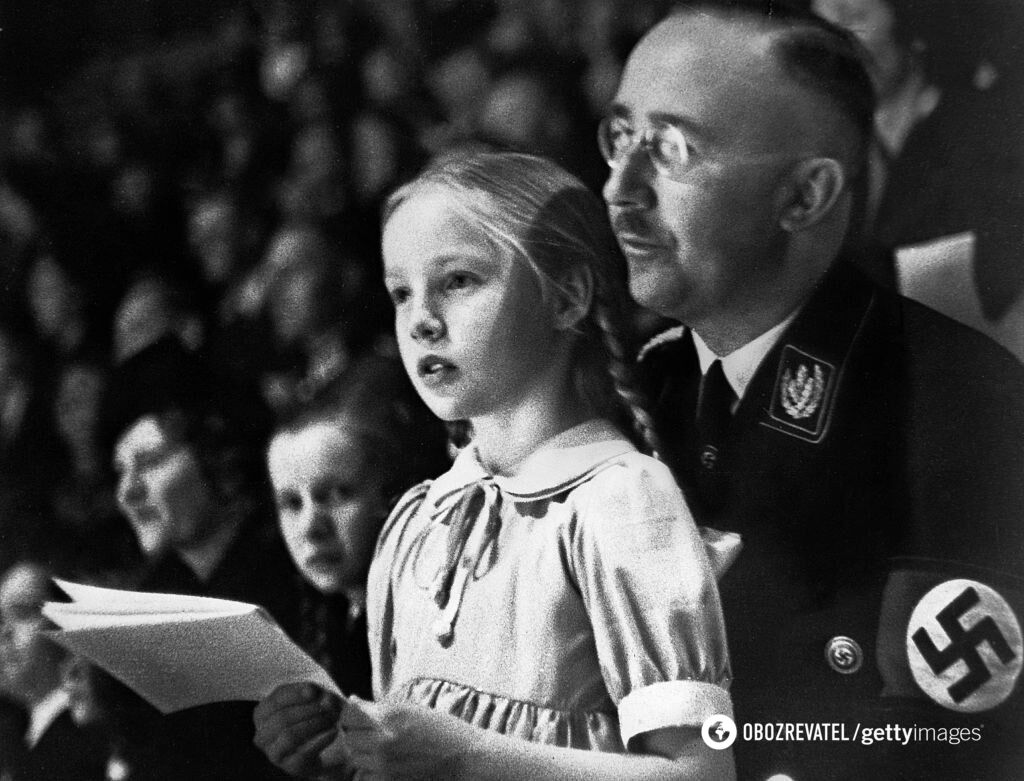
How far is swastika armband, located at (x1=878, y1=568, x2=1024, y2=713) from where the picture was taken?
2.17 meters

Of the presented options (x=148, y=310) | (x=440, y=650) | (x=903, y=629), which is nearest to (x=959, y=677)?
(x=903, y=629)

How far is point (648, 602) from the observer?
2051mm

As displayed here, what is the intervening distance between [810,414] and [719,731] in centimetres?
55

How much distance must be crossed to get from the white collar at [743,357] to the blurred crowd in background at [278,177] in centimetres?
20

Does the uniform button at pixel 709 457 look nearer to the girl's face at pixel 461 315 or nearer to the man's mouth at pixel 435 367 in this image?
the girl's face at pixel 461 315

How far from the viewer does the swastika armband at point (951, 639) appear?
2174 millimetres

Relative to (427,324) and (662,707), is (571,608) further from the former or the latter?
(427,324)

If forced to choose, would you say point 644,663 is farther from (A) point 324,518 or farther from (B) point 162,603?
(B) point 162,603

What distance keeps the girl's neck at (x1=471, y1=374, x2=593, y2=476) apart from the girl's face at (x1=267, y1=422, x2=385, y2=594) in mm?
230

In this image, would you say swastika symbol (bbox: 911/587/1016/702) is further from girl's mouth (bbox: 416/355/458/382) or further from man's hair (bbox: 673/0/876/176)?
girl's mouth (bbox: 416/355/458/382)

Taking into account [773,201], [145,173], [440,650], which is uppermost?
[145,173]

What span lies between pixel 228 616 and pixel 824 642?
983 millimetres

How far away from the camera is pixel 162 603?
217 cm

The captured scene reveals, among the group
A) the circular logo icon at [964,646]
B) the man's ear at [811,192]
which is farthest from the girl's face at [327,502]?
the circular logo icon at [964,646]
